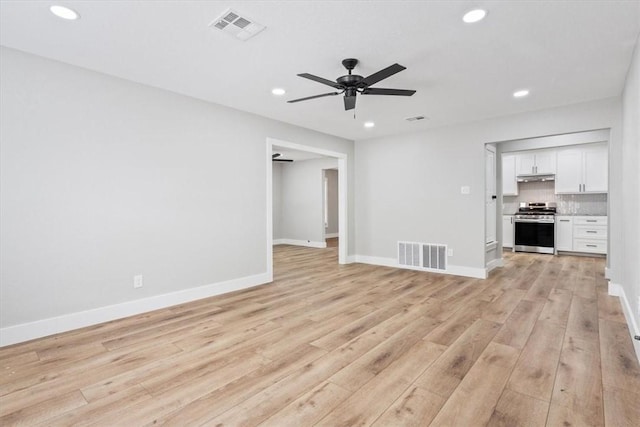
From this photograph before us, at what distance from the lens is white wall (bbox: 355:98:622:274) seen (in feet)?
13.6

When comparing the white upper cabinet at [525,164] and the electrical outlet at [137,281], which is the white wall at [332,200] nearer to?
the white upper cabinet at [525,164]

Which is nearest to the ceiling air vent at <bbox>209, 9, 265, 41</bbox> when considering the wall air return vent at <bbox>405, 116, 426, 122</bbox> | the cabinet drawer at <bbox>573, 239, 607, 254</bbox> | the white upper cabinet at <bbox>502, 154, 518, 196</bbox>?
the wall air return vent at <bbox>405, 116, 426, 122</bbox>

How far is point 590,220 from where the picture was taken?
661 centimetres

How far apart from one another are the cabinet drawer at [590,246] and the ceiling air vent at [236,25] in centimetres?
772

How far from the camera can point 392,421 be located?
5.34 feet

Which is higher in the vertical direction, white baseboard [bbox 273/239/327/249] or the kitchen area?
the kitchen area

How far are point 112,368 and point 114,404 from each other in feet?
1.65

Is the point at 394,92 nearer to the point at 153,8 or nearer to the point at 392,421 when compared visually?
the point at 153,8

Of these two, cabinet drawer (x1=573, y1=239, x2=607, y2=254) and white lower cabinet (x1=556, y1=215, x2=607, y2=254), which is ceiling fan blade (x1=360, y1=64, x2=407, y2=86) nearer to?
white lower cabinet (x1=556, y1=215, x2=607, y2=254)

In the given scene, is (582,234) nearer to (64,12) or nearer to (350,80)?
(350,80)

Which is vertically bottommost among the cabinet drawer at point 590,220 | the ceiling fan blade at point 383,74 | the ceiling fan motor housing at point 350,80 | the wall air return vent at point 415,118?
the cabinet drawer at point 590,220

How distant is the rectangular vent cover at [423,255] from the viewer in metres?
5.31

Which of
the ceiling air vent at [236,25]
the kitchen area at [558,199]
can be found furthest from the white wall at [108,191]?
the kitchen area at [558,199]

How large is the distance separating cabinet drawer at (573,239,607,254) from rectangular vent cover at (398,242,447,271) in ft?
12.4
